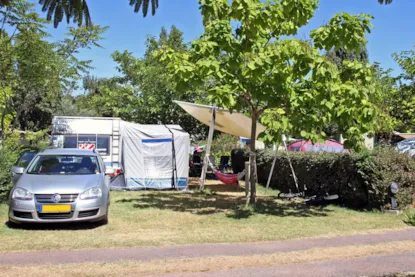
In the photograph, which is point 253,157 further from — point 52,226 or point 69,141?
point 69,141

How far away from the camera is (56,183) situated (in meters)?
7.89

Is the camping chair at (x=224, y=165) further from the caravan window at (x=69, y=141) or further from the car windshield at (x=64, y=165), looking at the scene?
the car windshield at (x=64, y=165)

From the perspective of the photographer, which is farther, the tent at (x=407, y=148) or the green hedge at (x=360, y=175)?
the tent at (x=407, y=148)

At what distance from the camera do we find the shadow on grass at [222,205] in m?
10.0

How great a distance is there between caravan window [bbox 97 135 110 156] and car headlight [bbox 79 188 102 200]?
24.4 feet

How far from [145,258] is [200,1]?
19.6ft

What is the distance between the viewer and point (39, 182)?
794 centimetres

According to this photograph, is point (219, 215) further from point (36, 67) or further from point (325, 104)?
point (36, 67)

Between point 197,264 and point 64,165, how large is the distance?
178 inches

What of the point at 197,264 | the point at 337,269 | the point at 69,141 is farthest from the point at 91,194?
the point at 69,141

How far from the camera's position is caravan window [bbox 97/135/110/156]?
1535cm

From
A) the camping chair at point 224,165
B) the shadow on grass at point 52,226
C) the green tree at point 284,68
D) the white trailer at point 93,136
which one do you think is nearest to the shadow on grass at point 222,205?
the green tree at point 284,68

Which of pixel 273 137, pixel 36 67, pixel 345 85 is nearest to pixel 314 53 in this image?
pixel 345 85

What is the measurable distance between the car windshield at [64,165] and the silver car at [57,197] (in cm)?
2
